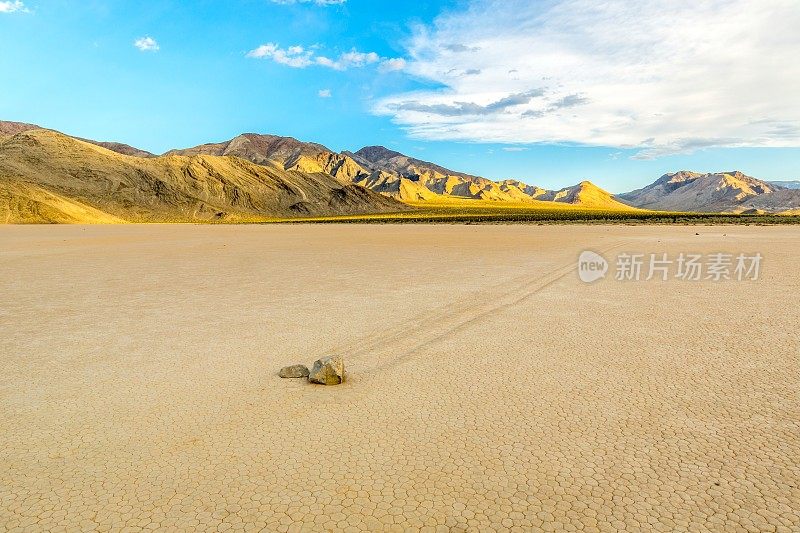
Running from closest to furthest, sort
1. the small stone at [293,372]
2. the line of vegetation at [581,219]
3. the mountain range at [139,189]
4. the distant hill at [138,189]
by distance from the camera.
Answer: the small stone at [293,372], the line of vegetation at [581,219], the distant hill at [138,189], the mountain range at [139,189]

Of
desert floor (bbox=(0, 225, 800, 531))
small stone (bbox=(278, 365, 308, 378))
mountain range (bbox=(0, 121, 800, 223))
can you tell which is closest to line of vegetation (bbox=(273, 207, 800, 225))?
mountain range (bbox=(0, 121, 800, 223))

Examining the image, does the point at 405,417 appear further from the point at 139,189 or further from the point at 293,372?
the point at 139,189

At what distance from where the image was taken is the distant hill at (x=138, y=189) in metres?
75.8

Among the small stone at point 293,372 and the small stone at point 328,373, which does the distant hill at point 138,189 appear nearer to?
the small stone at point 293,372

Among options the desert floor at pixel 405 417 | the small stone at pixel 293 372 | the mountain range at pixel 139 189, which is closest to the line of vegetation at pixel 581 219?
the mountain range at pixel 139 189

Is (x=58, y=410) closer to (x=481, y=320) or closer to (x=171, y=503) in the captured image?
(x=171, y=503)

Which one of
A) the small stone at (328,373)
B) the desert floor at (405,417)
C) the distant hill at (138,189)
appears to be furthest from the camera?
the distant hill at (138,189)

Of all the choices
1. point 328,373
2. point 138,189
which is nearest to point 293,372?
point 328,373

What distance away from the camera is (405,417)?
512cm

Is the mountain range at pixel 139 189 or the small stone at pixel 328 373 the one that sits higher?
the mountain range at pixel 139 189

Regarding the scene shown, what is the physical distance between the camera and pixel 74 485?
3.89 m

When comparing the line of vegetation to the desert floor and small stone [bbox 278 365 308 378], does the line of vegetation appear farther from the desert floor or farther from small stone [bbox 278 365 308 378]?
small stone [bbox 278 365 308 378]

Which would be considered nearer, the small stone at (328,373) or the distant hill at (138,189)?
the small stone at (328,373)

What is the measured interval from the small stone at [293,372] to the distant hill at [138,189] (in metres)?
75.7
